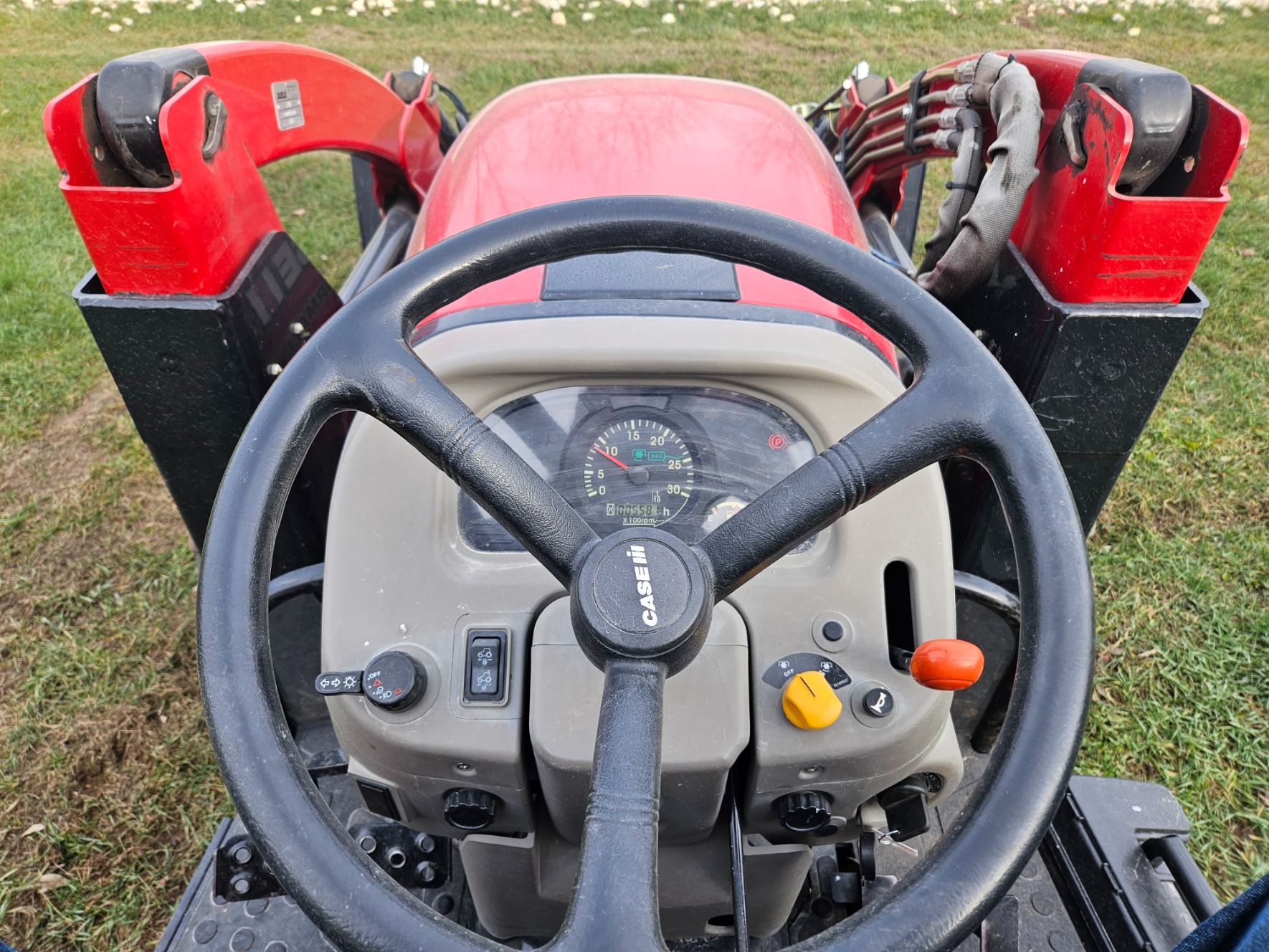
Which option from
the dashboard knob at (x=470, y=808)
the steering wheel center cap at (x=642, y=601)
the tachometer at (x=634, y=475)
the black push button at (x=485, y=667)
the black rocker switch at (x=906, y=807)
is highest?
the steering wheel center cap at (x=642, y=601)

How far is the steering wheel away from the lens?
654mm

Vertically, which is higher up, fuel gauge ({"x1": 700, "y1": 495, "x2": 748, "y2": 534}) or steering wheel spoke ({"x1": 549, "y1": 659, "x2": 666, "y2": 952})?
steering wheel spoke ({"x1": 549, "y1": 659, "x2": 666, "y2": 952})

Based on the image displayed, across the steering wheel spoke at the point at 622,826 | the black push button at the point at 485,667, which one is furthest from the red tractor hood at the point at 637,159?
the steering wheel spoke at the point at 622,826

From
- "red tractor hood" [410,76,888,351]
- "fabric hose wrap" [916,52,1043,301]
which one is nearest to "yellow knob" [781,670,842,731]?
"red tractor hood" [410,76,888,351]

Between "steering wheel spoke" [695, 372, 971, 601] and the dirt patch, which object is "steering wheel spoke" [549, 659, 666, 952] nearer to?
"steering wheel spoke" [695, 372, 971, 601]

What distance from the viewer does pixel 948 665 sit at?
0.88m

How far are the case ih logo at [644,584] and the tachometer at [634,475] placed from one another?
0.39 metres

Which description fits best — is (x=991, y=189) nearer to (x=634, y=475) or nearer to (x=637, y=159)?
(x=637, y=159)

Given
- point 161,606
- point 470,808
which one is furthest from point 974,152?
point 161,606

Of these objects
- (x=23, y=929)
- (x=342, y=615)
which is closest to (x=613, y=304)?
(x=342, y=615)

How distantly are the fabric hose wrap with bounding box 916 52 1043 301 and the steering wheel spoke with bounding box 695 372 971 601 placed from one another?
24.5 inches

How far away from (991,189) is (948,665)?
84 cm

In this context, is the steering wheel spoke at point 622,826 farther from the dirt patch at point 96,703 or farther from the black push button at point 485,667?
the dirt patch at point 96,703

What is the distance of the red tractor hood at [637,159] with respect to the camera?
1515 millimetres
